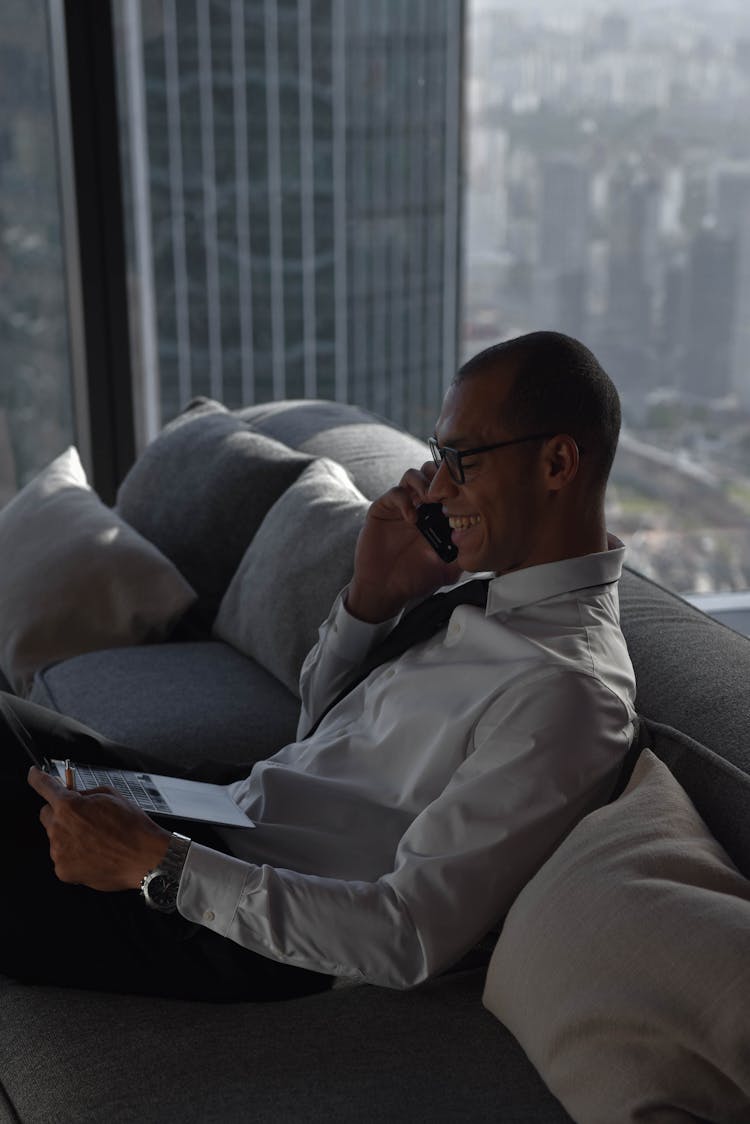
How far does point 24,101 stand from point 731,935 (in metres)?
3.52

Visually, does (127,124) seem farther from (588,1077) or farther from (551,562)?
(588,1077)

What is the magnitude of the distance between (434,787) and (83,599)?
4.30 feet

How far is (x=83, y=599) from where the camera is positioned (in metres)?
2.51

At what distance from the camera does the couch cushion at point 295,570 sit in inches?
85.2

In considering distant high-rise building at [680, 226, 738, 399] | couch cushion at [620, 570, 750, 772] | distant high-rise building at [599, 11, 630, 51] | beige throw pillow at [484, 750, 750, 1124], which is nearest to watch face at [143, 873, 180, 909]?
beige throw pillow at [484, 750, 750, 1124]

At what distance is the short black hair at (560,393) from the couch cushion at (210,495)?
1.17 m

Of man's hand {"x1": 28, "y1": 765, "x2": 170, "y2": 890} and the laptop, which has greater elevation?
man's hand {"x1": 28, "y1": 765, "x2": 170, "y2": 890}

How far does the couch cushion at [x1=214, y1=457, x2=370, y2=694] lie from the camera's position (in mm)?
2164

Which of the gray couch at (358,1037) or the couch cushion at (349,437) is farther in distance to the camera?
the couch cushion at (349,437)

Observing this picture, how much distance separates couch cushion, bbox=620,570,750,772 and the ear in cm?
28

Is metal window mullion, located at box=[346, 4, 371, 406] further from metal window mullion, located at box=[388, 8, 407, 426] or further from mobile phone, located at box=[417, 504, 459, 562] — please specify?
mobile phone, located at box=[417, 504, 459, 562]

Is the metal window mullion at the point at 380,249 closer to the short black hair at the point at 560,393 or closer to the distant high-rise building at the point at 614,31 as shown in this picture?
the distant high-rise building at the point at 614,31

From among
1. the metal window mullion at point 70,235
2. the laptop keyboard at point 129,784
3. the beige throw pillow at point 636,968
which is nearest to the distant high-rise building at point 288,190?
the metal window mullion at point 70,235

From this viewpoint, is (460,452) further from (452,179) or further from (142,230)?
(452,179)
